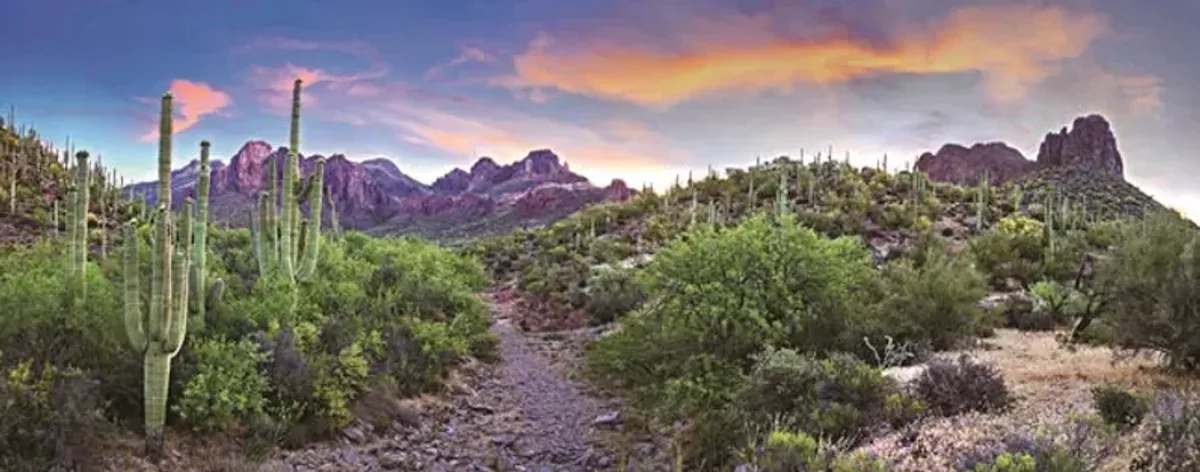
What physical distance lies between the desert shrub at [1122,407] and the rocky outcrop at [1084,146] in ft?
220

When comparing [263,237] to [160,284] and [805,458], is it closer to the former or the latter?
[160,284]

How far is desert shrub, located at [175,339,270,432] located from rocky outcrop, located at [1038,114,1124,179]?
2728 inches

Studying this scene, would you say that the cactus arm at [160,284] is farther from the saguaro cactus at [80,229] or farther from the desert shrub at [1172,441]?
the desert shrub at [1172,441]

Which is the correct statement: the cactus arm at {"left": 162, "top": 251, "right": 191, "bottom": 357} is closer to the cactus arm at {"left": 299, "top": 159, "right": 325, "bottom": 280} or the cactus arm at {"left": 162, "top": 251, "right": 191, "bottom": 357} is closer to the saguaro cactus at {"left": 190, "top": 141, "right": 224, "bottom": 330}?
the saguaro cactus at {"left": 190, "top": 141, "right": 224, "bottom": 330}

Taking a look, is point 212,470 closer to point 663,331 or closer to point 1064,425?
point 663,331

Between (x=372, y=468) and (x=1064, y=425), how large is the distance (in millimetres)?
8543

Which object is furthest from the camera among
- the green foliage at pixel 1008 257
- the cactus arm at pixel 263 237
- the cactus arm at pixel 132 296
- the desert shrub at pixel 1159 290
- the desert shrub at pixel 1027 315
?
the green foliage at pixel 1008 257

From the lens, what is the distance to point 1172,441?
6422mm

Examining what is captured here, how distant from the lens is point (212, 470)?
10320 mm

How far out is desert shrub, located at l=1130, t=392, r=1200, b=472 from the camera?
6.18m

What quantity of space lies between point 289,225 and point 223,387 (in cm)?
555

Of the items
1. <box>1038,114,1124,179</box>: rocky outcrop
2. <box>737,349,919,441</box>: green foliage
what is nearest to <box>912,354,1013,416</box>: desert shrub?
<box>737,349,919,441</box>: green foliage

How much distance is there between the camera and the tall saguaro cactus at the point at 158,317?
10305 mm

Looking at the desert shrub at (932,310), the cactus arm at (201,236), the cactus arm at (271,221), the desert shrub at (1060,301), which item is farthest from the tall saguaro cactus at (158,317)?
the desert shrub at (1060,301)
